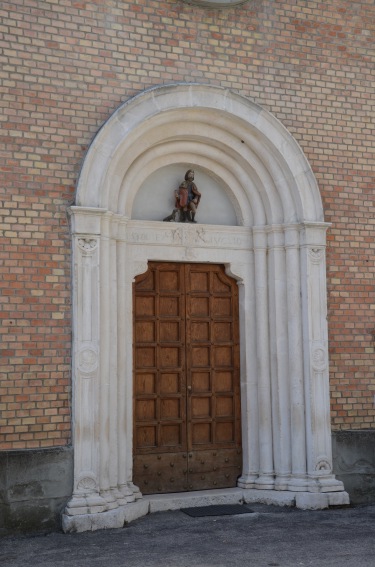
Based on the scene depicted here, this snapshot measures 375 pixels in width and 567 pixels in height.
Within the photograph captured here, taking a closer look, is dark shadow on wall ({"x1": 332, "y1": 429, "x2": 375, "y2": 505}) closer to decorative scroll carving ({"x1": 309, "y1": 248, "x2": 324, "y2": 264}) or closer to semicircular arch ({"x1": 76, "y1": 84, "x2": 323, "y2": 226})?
decorative scroll carving ({"x1": 309, "y1": 248, "x2": 324, "y2": 264})

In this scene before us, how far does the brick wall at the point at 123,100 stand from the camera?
23.9 ft

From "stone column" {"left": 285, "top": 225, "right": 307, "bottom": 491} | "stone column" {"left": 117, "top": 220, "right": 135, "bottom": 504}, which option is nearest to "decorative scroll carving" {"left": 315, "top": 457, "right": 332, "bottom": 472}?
"stone column" {"left": 285, "top": 225, "right": 307, "bottom": 491}

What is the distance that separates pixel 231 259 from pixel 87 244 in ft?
6.63

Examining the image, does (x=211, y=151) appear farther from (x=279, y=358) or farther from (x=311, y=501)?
(x=311, y=501)

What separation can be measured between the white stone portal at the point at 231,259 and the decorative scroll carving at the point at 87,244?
0.04 feet

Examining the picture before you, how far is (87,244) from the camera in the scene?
7531mm

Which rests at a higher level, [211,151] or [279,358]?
[211,151]

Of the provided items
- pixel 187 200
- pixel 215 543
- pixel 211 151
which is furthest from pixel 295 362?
pixel 211 151

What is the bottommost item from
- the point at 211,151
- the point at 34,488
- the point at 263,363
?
the point at 34,488

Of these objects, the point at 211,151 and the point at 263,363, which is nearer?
the point at 263,363

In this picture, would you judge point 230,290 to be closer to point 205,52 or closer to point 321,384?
point 321,384

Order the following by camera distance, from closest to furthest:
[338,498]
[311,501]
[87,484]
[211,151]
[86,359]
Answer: [87,484]
[86,359]
[311,501]
[338,498]
[211,151]

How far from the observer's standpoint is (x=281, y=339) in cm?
854

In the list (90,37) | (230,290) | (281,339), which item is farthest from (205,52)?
(281,339)
